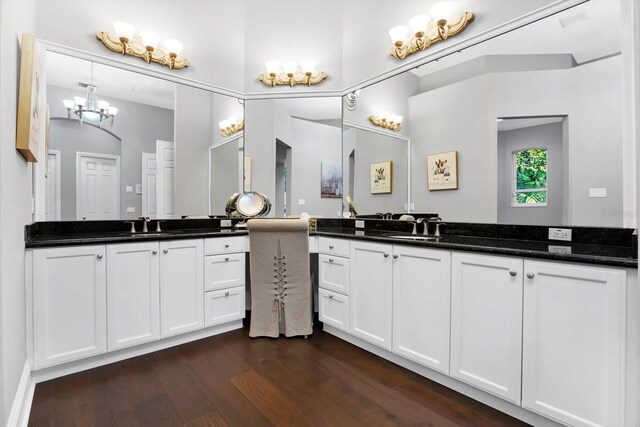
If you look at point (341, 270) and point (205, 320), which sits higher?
point (341, 270)

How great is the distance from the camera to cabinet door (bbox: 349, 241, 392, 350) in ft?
6.63

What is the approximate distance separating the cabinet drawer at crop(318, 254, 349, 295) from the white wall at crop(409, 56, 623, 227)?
77 cm

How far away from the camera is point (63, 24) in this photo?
7.48 ft

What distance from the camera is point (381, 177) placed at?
281cm

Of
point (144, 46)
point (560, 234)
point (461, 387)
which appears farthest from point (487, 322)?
point (144, 46)

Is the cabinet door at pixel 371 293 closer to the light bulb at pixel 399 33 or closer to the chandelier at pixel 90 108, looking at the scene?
the light bulb at pixel 399 33

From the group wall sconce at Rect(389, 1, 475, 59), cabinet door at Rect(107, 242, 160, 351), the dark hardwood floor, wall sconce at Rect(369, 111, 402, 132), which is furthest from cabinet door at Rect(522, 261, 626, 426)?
cabinet door at Rect(107, 242, 160, 351)

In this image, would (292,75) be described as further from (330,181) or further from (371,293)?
(371,293)

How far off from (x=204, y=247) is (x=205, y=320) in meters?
0.57

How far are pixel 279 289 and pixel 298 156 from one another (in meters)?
1.41

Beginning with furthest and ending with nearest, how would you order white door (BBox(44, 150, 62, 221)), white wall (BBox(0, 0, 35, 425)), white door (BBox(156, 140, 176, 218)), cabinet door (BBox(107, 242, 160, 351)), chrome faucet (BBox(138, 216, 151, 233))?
white door (BBox(156, 140, 176, 218))
chrome faucet (BBox(138, 216, 151, 233))
white door (BBox(44, 150, 62, 221))
cabinet door (BBox(107, 242, 160, 351))
white wall (BBox(0, 0, 35, 425))

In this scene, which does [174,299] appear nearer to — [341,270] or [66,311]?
[66,311]

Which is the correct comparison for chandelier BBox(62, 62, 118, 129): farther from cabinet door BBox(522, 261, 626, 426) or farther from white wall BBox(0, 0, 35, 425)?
cabinet door BBox(522, 261, 626, 426)

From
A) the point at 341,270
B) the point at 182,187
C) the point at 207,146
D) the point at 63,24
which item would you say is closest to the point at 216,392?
the point at 341,270
